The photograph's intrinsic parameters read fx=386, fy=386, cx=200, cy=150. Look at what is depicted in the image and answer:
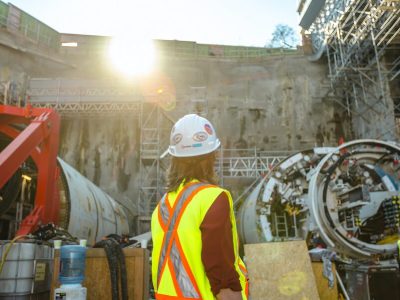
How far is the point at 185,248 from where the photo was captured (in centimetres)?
186

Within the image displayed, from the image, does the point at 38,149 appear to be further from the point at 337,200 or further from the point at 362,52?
the point at 362,52

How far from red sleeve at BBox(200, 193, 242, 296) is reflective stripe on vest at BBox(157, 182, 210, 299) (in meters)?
0.12

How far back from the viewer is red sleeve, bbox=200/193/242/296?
1729 millimetres

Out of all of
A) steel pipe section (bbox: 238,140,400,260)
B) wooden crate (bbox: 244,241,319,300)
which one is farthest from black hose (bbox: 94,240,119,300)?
steel pipe section (bbox: 238,140,400,260)

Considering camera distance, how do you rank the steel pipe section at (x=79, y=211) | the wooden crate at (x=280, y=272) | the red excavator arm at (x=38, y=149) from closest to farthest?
the wooden crate at (x=280, y=272) → the red excavator arm at (x=38, y=149) → the steel pipe section at (x=79, y=211)

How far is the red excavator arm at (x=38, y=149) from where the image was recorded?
4941mm

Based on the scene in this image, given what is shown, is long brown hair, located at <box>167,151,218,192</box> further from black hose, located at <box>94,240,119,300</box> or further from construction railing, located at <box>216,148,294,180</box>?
construction railing, located at <box>216,148,294,180</box>

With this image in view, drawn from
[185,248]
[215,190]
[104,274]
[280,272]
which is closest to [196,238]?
[185,248]

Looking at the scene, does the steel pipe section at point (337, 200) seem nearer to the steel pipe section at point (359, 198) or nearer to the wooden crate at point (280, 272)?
the steel pipe section at point (359, 198)

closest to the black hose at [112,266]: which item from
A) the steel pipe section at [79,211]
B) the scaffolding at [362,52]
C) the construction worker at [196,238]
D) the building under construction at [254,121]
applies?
the construction worker at [196,238]

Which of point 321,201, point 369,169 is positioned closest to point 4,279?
point 321,201

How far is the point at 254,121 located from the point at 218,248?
51.8ft

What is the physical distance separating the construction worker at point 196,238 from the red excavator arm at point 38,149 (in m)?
3.25

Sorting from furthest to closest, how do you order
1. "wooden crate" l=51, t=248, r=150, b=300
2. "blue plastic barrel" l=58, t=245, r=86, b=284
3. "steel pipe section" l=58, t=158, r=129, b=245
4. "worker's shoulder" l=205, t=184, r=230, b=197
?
"steel pipe section" l=58, t=158, r=129, b=245, "wooden crate" l=51, t=248, r=150, b=300, "blue plastic barrel" l=58, t=245, r=86, b=284, "worker's shoulder" l=205, t=184, r=230, b=197
